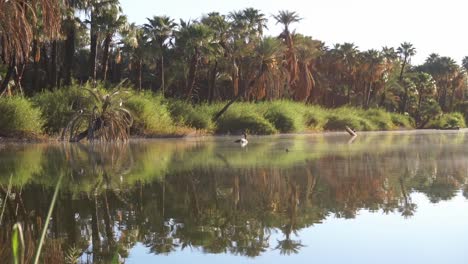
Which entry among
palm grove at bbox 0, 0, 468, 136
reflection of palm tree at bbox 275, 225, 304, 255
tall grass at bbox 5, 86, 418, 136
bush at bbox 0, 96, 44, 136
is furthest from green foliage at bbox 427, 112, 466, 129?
reflection of palm tree at bbox 275, 225, 304, 255

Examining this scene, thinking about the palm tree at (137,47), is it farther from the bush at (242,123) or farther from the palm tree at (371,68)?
the palm tree at (371,68)

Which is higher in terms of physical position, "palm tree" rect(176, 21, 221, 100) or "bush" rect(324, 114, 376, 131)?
"palm tree" rect(176, 21, 221, 100)

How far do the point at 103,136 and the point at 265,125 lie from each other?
59.4 ft

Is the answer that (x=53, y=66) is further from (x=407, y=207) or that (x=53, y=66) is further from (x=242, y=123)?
(x=407, y=207)

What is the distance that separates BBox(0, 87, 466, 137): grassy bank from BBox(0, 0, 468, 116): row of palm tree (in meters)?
1.74

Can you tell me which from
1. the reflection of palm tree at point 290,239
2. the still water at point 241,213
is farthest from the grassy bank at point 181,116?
the reflection of palm tree at point 290,239

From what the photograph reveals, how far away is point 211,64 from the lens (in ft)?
164

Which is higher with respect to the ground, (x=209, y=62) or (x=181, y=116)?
(x=209, y=62)

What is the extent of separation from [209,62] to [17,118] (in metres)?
24.3

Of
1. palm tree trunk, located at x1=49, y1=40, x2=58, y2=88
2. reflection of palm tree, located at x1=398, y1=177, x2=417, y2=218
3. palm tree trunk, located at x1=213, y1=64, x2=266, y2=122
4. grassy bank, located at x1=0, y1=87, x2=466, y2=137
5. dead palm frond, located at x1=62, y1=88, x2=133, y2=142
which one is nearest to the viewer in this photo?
reflection of palm tree, located at x1=398, y1=177, x2=417, y2=218

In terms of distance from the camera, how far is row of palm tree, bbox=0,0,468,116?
119ft

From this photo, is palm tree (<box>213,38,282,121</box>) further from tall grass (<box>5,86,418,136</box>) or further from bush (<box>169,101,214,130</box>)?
bush (<box>169,101,214,130</box>)

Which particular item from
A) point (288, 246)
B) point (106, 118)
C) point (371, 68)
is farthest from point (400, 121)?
point (288, 246)

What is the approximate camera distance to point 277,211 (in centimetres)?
914
